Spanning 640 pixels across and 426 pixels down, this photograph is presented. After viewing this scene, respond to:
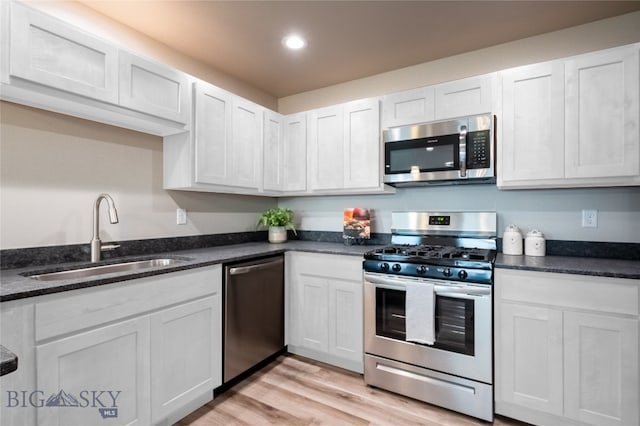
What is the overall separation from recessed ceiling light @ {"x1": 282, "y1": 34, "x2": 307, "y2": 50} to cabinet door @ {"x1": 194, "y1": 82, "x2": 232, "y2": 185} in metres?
0.62

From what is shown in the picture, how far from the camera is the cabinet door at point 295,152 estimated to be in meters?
3.04

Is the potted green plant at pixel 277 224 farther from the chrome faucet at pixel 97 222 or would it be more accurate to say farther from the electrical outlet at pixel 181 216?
the chrome faucet at pixel 97 222

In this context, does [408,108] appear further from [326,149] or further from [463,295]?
[463,295]

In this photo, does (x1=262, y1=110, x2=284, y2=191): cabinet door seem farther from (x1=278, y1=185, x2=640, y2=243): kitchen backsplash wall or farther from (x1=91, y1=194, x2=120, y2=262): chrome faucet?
(x1=91, y1=194, x2=120, y2=262): chrome faucet

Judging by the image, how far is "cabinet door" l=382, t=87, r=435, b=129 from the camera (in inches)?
95.3

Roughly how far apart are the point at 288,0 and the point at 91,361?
2229 mm

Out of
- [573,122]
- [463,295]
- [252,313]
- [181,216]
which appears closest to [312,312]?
[252,313]

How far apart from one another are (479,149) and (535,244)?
30.1 inches

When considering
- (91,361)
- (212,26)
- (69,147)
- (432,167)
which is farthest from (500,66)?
(91,361)

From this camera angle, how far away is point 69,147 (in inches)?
75.7

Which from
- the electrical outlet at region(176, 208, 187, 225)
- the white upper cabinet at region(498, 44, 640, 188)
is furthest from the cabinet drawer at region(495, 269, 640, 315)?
the electrical outlet at region(176, 208, 187, 225)

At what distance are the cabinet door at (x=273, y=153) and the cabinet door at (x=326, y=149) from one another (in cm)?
33

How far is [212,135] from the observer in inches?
95.6

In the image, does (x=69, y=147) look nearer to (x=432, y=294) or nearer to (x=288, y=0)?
(x=288, y=0)
